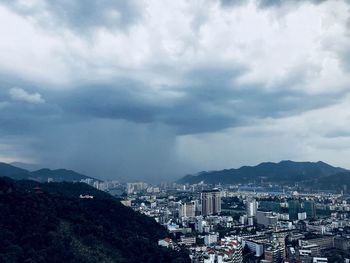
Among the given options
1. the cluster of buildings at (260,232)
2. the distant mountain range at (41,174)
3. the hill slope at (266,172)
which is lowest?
the cluster of buildings at (260,232)

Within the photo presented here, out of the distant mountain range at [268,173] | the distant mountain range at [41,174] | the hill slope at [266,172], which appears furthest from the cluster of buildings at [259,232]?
the hill slope at [266,172]

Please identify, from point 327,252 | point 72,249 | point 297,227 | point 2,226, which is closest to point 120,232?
point 72,249

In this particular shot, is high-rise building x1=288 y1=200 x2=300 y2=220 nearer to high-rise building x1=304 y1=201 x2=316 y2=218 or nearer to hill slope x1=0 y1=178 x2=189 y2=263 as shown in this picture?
high-rise building x1=304 y1=201 x2=316 y2=218

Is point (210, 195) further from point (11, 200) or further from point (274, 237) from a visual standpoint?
point (11, 200)

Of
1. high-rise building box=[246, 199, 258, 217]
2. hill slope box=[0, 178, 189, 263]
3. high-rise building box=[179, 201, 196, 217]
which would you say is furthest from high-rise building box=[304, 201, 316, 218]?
hill slope box=[0, 178, 189, 263]

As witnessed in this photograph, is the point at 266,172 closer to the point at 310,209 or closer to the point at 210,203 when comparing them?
the point at 310,209

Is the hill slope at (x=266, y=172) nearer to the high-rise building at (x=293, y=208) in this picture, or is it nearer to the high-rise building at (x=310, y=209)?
the high-rise building at (x=293, y=208)

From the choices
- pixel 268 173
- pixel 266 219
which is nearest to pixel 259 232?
pixel 266 219
